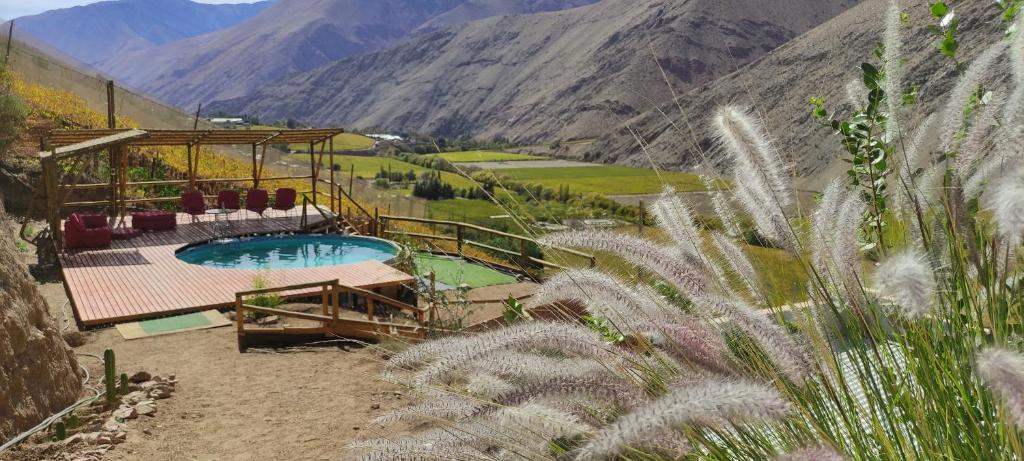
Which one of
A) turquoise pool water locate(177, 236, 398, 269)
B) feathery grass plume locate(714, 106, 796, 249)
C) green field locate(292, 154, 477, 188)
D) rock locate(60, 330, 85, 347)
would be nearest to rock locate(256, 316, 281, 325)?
rock locate(60, 330, 85, 347)

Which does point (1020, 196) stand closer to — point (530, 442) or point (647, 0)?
point (530, 442)

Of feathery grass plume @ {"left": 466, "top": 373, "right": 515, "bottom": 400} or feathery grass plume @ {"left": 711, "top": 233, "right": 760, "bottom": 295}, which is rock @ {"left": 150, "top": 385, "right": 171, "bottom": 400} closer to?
feathery grass plume @ {"left": 466, "top": 373, "right": 515, "bottom": 400}

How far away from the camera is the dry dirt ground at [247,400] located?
4797 mm

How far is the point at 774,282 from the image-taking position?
147cm

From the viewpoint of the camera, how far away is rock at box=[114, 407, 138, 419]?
5137 mm

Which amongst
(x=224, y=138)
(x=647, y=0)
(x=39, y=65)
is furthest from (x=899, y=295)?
(x=647, y=0)

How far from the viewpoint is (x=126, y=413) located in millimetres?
5184

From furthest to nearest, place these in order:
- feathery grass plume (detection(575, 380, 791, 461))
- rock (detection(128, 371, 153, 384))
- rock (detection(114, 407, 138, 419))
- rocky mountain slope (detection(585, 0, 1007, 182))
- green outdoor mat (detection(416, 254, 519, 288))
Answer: green outdoor mat (detection(416, 254, 519, 288))
rock (detection(128, 371, 153, 384))
rock (detection(114, 407, 138, 419))
rocky mountain slope (detection(585, 0, 1007, 182))
feathery grass plume (detection(575, 380, 791, 461))

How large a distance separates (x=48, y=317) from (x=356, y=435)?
1.85 meters

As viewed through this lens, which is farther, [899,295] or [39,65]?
[39,65]

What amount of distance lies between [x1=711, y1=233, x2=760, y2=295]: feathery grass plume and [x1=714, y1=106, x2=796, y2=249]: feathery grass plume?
0.08 m

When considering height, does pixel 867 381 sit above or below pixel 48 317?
above

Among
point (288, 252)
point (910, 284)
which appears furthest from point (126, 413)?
point (288, 252)

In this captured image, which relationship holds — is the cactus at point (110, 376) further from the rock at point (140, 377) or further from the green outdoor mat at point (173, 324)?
the green outdoor mat at point (173, 324)
